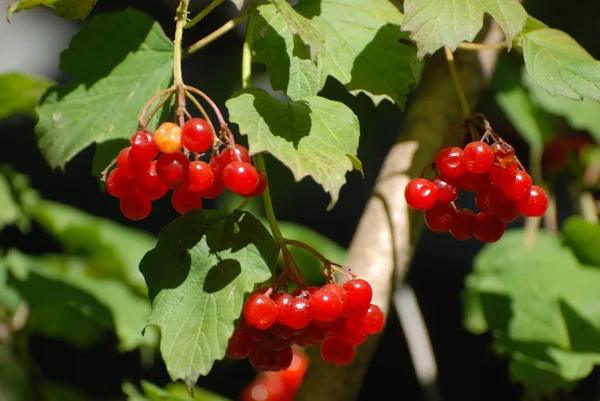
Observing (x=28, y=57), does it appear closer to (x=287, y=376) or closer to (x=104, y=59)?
(x=287, y=376)

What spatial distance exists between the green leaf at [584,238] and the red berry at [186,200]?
864 mm

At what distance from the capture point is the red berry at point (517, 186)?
0.70 m

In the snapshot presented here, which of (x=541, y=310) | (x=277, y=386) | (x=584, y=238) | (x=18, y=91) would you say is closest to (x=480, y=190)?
(x=541, y=310)

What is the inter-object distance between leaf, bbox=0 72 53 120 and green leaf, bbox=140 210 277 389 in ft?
2.63

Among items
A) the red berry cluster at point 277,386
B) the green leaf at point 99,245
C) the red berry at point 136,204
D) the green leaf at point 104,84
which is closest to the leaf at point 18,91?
the green leaf at point 99,245

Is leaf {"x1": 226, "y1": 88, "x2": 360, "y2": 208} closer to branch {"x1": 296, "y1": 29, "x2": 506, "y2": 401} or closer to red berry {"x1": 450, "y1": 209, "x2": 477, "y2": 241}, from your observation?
red berry {"x1": 450, "y1": 209, "x2": 477, "y2": 241}

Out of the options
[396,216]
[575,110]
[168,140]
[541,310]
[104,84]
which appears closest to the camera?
[168,140]

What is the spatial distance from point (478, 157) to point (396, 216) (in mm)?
290

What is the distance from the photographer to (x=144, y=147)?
2.02 ft

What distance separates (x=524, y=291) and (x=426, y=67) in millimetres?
455

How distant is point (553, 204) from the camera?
148cm

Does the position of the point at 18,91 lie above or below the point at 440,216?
below

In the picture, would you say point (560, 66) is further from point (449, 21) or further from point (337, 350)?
point (337, 350)

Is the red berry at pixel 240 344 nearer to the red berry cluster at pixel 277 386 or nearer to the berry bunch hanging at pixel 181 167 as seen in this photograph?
the berry bunch hanging at pixel 181 167
